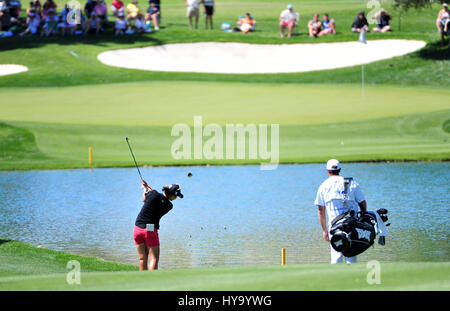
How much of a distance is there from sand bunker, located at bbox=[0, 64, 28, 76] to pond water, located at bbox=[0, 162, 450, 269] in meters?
18.9

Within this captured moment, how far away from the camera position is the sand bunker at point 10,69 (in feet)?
146

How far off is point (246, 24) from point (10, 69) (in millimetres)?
13672

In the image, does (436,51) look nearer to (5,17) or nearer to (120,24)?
(120,24)

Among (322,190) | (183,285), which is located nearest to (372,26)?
(322,190)

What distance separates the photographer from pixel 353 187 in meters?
13.6

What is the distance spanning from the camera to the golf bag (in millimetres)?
12992

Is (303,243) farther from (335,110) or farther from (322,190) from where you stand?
(335,110)

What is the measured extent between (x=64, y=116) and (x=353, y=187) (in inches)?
848

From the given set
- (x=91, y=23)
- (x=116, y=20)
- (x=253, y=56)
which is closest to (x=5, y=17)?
(x=91, y=23)

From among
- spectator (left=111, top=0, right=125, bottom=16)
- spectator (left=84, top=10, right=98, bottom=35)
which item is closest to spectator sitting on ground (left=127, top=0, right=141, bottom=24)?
spectator (left=111, top=0, right=125, bottom=16)

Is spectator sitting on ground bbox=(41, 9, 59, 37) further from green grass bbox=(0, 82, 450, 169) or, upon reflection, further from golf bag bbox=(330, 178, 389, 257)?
golf bag bbox=(330, 178, 389, 257)

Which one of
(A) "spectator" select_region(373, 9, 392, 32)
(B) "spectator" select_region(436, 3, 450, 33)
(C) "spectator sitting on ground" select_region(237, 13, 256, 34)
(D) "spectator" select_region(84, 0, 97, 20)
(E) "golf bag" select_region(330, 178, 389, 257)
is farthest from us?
(C) "spectator sitting on ground" select_region(237, 13, 256, 34)

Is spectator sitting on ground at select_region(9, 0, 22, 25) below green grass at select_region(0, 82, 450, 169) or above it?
above

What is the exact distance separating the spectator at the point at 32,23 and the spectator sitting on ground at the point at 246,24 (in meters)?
11.6
